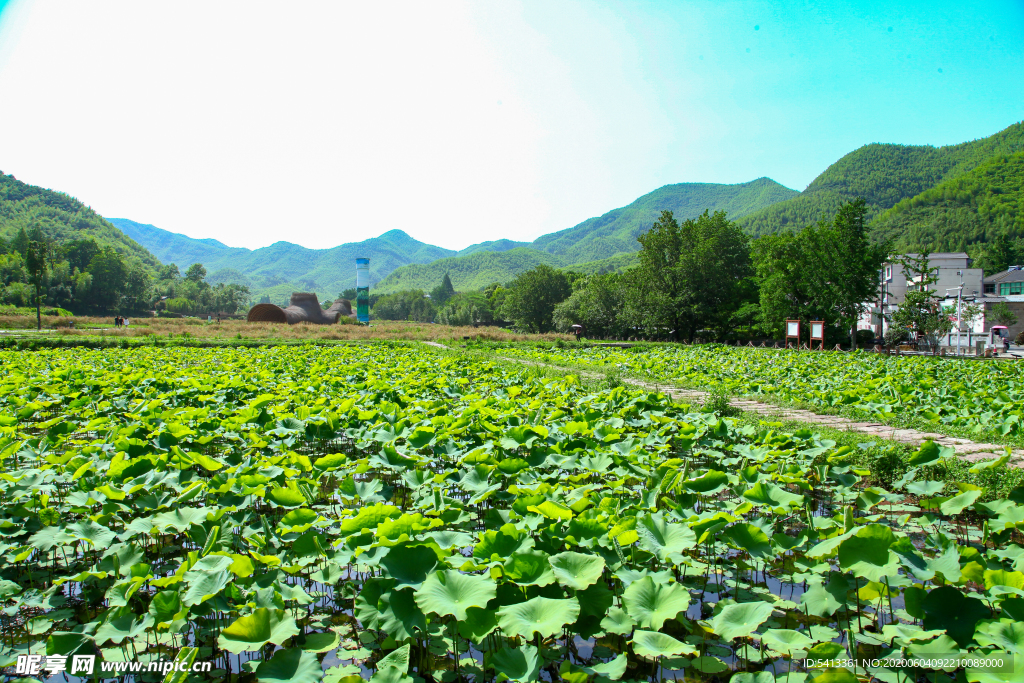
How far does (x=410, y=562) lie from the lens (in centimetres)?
208

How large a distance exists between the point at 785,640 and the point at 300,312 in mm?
53440

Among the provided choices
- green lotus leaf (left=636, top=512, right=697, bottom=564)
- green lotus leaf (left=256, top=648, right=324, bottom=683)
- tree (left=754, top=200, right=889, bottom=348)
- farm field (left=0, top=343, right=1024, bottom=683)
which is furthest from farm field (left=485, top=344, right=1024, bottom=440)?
tree (left=754, top=200, right=889, bottom=348)

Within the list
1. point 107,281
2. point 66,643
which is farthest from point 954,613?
point 107,281

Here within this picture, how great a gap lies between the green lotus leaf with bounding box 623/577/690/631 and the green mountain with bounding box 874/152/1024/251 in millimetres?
75192

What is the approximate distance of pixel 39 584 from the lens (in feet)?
8.64

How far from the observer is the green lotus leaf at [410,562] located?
2.06 m

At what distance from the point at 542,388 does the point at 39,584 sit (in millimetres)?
6267

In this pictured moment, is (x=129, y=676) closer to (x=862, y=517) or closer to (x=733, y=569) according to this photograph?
(x=733, y=569)

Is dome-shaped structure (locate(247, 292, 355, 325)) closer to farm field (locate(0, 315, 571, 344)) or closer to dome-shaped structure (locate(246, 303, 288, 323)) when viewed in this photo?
dome-shaped structure (locate(246, 303, 288, 323))

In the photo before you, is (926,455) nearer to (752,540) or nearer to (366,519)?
(752,540)

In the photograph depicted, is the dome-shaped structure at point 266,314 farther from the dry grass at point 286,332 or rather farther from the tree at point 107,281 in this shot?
the tree at point 107,281

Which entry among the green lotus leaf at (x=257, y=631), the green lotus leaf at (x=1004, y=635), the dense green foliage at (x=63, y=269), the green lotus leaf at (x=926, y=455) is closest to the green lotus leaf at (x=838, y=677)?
the green lotus leaf at (x=1004, y=635)

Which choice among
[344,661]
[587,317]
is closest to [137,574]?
[344,661]

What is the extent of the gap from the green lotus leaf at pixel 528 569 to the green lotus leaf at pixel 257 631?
0.77m
